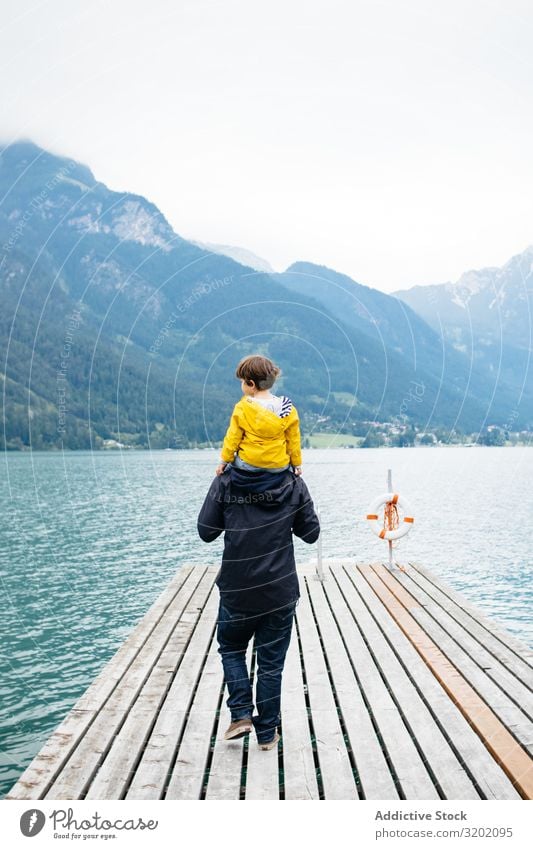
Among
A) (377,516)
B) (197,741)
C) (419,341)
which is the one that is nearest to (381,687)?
(197,741)

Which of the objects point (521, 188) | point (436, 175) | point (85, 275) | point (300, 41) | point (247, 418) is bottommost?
point (247, 418)

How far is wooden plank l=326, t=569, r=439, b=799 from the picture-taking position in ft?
13.5

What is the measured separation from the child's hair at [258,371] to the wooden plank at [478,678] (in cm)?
296

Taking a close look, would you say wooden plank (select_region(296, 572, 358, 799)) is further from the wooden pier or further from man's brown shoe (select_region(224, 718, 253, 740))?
man's brown shoe (select_region(224, 718, 253, 740))

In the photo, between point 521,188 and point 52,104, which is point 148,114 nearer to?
point 52,104

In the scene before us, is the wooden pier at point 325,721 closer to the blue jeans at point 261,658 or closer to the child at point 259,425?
the blue jeans at point 261,658

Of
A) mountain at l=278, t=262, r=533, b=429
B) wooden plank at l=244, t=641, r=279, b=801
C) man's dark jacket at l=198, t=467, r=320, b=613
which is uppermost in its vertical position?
mountain at l=278, t=262, r=533, b=429

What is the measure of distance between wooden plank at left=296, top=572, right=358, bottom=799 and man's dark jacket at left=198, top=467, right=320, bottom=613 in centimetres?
105

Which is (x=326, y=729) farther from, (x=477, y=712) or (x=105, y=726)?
(x=105, y=726)

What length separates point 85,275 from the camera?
163ft

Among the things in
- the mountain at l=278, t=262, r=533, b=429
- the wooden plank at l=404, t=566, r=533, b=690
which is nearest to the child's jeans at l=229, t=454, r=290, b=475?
the wooden plank at l=404, t=566, r=533, b=690

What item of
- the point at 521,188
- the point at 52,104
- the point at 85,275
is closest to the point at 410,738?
the point at 521,188

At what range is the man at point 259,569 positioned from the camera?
4.30 meters
